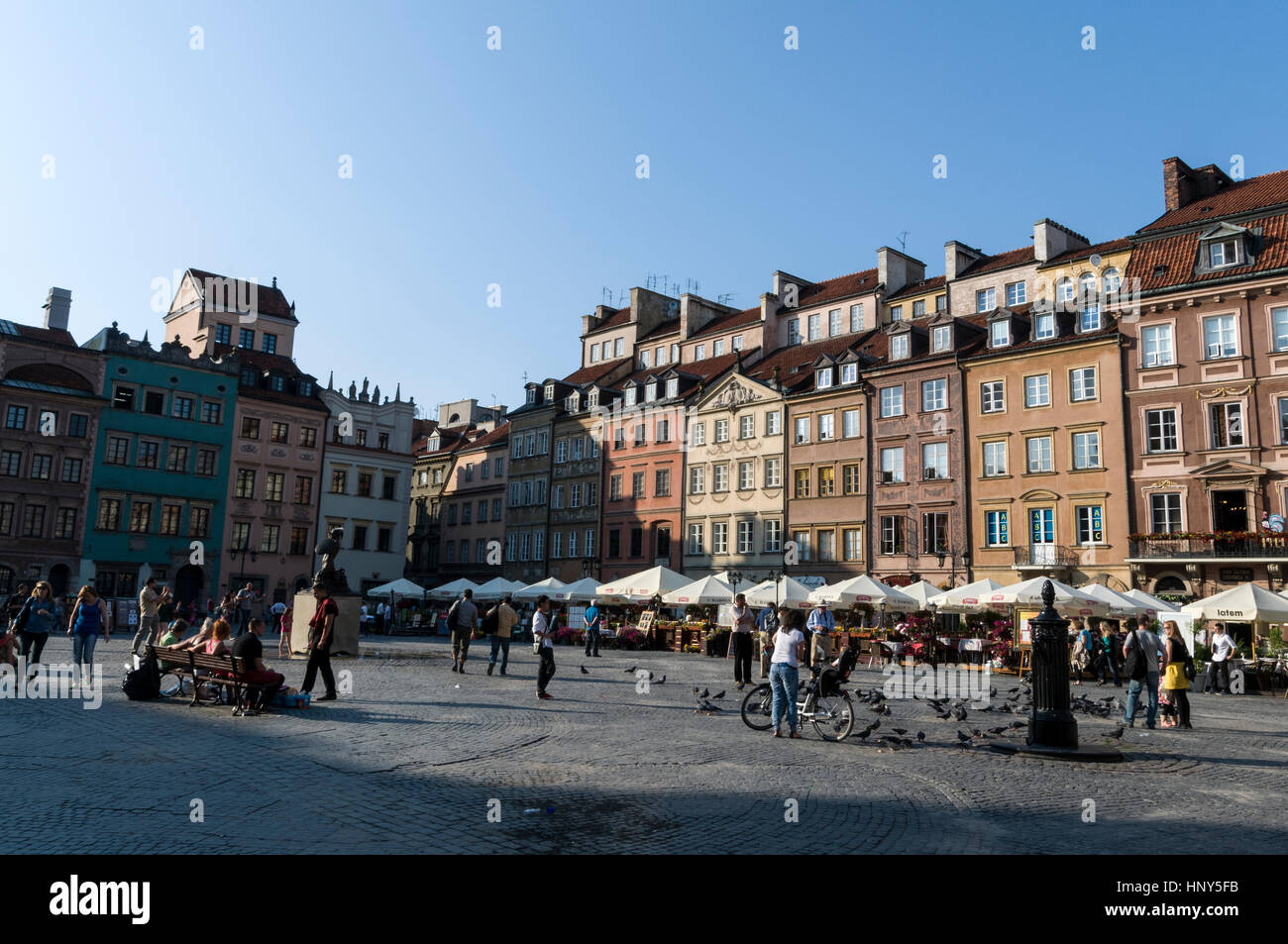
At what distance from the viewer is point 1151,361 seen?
1438 inches

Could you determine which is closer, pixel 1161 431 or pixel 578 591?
pixel 1161 431

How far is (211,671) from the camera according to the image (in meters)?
14.5

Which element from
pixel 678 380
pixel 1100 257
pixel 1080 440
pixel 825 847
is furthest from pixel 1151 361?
pixel 825 847

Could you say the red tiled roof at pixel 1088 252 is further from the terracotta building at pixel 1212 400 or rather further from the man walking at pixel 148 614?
the man walking at pixel 148 614

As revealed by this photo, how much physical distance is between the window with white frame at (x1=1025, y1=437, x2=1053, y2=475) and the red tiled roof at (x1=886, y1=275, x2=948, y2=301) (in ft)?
35.7

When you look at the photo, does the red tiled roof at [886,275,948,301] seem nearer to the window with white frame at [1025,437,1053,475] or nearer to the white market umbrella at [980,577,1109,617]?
the window with white frame at [1025,437,1053,475]

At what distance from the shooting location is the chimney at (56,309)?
52.6m

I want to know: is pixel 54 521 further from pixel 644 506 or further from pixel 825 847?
pixel 825 847

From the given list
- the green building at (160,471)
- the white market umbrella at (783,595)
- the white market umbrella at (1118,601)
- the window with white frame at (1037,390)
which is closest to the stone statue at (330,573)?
the white market umbrella at (783,595)

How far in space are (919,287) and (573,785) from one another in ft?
142

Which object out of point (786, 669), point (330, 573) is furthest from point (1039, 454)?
point (786, 669)

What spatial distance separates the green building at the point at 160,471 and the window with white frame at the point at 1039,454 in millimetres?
39187

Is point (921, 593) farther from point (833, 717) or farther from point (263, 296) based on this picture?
point (263, 296)
